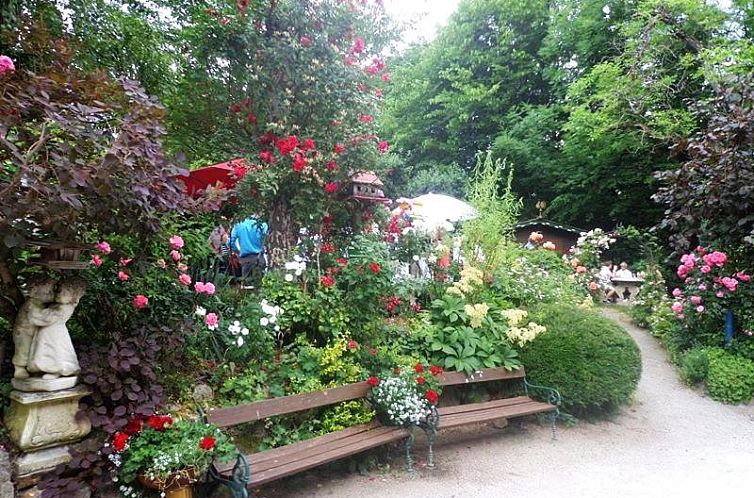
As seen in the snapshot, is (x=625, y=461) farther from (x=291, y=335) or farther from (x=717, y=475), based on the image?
(x=291, y=335)

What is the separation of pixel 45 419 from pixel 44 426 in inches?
1.7

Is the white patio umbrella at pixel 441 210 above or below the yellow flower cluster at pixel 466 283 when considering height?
above

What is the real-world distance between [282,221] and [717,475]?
4801mm

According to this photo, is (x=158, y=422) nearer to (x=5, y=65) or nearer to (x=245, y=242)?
(x=5, y=65)

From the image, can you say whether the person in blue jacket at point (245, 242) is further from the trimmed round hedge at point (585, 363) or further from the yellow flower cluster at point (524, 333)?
the trimmed round hedge at point (585, 363)

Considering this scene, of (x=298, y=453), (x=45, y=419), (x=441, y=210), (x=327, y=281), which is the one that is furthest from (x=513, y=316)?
(x=441, y=210)

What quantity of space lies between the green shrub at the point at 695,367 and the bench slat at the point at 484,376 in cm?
308

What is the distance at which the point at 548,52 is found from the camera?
15562mm

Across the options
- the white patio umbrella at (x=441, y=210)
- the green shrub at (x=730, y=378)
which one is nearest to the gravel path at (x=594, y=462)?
the green shrub at (x=730, y=378)

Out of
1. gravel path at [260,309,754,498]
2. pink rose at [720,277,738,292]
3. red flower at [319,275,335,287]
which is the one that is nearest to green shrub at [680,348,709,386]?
gravel path at [260,309,754,498]

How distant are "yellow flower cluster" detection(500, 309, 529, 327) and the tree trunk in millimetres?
2592

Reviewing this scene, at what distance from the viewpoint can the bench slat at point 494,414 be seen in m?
4.34

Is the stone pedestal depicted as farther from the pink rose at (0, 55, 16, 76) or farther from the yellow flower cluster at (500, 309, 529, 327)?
the yellow flower cluster at (500, 309, 529, 327)

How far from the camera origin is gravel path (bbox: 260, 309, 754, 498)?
3738mm
